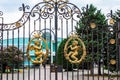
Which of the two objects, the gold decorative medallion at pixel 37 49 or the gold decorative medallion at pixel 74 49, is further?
the gold decorative medallion at pixel 74 49

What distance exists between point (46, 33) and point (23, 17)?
2.10 feet

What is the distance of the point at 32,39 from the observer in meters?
8.95

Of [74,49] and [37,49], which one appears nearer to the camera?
[37,49]

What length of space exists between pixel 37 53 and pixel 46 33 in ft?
1.87

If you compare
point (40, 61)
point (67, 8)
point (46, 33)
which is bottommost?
point (40, 61)

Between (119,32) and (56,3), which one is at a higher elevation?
(56,3)

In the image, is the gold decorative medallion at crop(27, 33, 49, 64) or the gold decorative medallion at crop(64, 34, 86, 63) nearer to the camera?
the gold decorative medallion at crop(27, 33, 49, 64)

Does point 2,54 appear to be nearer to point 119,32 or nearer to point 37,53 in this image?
point 37,53

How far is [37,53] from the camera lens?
891 centimetres

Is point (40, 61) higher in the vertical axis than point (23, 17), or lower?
lower

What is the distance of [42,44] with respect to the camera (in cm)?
916

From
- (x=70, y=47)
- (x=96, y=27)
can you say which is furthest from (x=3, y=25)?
(x=96, y=27)

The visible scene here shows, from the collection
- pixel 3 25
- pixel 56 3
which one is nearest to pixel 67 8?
pixel 56 3

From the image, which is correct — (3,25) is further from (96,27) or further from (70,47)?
(96,27)
